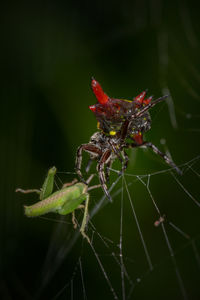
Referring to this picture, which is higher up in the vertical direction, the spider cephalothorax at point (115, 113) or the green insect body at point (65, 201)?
the spider cephalothorax at point (115, 113)

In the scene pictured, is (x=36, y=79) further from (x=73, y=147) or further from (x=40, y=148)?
(x=73, y=147)

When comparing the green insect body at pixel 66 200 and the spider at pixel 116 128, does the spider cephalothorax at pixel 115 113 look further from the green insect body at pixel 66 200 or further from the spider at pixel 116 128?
the green insect body at pixel 66 200

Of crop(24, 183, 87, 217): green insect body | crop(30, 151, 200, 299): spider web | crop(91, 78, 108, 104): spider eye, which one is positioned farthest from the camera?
crop(30, 151, 200, 299): spider web

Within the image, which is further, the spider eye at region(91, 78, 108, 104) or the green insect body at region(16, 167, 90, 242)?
the green insect body at region(16, 167, 90, 242)

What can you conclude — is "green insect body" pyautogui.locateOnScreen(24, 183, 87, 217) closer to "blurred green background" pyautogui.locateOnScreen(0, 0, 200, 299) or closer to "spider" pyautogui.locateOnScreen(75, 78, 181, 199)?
"spider" pyautogui.locateOnScreen(75, 78, 181, 199)

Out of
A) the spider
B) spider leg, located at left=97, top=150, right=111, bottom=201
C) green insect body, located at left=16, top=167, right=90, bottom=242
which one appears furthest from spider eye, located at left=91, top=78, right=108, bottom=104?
green insect body, located at left=16, top=167, right=90, bottom=242

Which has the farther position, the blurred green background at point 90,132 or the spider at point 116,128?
the blurred green background at point 90,132

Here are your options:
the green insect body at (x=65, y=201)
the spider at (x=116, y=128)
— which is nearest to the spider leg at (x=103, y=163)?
the spider at (x=116, y=128)
